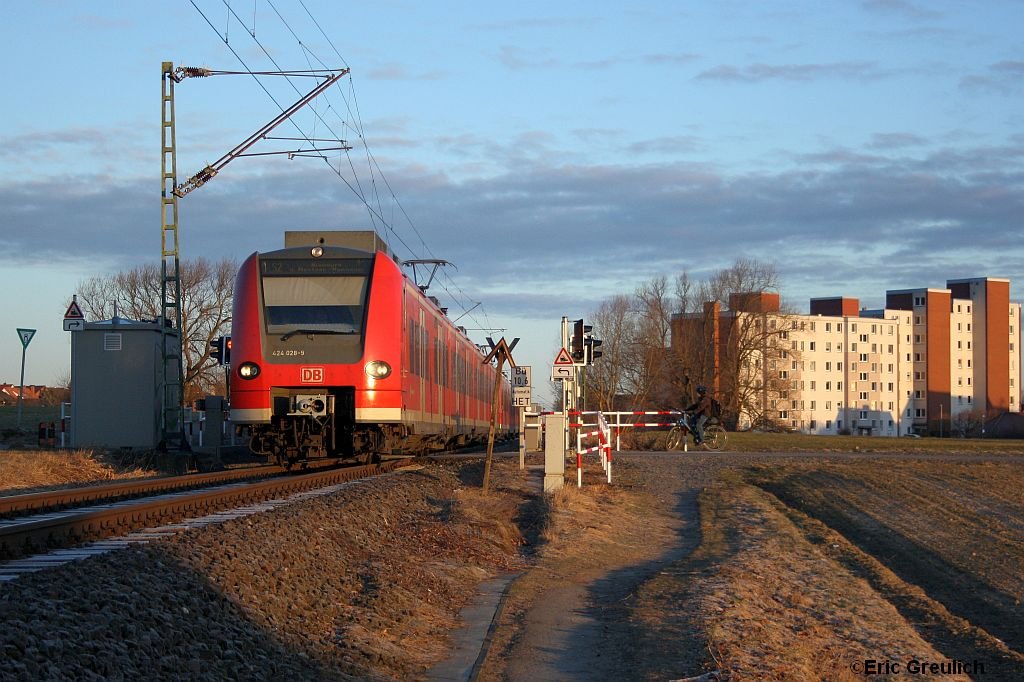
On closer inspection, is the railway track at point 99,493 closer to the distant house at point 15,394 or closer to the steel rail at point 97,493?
the steel rail at point 97,493

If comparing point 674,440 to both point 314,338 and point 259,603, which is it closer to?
point 314,338

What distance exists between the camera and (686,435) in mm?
31906

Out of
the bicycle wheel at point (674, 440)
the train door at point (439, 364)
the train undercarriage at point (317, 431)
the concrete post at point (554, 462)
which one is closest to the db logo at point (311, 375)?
the train undercarriage at point (317, 431)

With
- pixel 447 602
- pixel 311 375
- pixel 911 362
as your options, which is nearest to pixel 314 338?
pixel 311 375

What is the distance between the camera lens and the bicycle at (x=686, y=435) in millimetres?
31375

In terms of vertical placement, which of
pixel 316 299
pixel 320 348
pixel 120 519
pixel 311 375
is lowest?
pixel 120 519

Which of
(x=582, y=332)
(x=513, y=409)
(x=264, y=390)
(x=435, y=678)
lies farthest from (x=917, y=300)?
(x=435, y=678)

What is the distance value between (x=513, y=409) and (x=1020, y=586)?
151 ft

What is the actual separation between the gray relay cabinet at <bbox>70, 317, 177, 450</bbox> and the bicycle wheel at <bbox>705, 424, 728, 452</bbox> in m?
16.2

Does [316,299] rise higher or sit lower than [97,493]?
higher

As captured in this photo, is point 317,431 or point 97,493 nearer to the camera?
point 97,493

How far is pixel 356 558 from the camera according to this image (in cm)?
968

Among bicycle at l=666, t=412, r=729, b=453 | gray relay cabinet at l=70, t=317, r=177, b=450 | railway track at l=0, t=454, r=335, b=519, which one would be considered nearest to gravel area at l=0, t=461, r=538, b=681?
railway track at l=0, t=454, r=335, b=519

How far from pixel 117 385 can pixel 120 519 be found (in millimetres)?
14639
